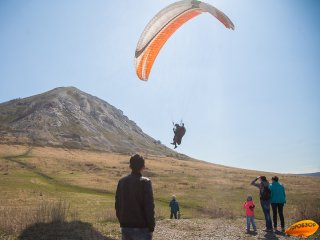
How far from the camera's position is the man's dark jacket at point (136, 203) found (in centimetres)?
600

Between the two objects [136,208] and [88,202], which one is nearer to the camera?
[136,208]

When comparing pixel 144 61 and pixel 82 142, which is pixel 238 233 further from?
pixel 82 142

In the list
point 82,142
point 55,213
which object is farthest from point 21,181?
point 82,142

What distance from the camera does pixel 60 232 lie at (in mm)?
12742

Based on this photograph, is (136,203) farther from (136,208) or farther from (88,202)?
(88,202)

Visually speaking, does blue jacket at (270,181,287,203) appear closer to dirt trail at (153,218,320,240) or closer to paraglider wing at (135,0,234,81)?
dirt trail at (153,218,320,240)

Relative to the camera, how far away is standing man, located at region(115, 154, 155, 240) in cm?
601

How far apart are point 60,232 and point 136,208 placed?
778 cm

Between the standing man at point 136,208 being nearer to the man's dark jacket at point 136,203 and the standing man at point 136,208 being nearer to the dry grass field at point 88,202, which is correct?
the man's dark jacket at point 136,203

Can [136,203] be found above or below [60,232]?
above

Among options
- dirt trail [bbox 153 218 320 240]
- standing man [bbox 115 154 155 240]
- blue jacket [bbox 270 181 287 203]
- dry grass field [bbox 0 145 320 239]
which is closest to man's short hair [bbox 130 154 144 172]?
standing man [bbox 115 154 155 240]

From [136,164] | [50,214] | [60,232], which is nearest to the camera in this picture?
[136,164]

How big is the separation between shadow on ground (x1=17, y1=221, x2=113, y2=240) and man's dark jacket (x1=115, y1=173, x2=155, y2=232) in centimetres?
679

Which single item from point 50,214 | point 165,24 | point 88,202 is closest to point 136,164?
point 50,214
